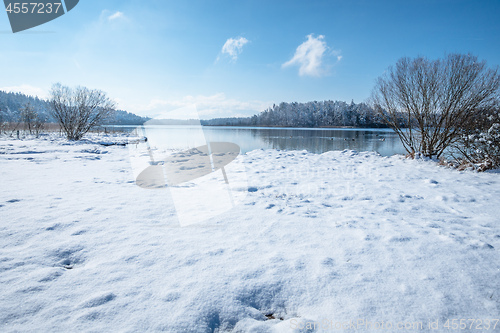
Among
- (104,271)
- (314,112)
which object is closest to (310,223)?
(104,271)

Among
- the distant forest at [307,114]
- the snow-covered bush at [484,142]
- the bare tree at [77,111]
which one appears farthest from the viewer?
the distant forest at [307,114]

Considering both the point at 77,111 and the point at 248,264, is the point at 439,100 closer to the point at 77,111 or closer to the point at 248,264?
the point at 248,264

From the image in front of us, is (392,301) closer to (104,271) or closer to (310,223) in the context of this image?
(310,223)

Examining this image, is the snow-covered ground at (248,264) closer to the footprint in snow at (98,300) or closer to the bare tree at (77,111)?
the footprint in snow at (98,300)

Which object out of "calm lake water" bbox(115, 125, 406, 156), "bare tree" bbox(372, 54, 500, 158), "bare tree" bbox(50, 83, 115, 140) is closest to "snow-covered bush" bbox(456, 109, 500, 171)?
"bare tree" bbox(372, 54, 500, 158)

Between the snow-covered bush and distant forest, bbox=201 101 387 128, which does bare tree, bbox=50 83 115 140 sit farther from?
distant forest, bbox=201 101 387 128

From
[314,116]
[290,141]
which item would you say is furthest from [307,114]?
[290,141]

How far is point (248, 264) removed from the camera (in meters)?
2.59

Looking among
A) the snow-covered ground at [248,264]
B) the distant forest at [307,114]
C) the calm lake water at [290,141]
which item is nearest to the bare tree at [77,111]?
the calm lake water at [290,141]

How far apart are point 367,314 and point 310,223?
191cm

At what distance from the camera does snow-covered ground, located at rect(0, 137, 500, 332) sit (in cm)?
185

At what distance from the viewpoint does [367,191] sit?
5805 mm

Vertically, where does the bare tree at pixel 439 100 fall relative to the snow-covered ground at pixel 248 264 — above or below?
above

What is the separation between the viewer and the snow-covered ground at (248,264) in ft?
6.07
